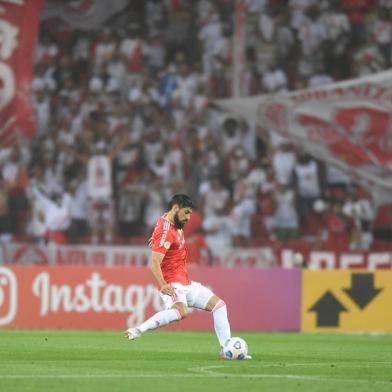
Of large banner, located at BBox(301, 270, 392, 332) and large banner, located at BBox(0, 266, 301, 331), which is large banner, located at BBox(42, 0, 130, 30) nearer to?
large banner, located at BBox(0, 266, 301, 331)

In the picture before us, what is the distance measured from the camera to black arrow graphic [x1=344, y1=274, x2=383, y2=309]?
23.3m

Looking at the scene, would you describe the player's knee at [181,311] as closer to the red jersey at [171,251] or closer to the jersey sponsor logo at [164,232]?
the red jersey at [171,251]

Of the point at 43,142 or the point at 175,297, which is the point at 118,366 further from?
the point at 43,142

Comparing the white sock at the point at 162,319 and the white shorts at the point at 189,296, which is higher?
the white shorts at the point at 189,296

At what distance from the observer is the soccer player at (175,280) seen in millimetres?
14562

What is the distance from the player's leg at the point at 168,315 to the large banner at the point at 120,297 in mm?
8322

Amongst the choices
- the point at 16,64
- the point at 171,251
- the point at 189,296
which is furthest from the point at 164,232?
the point at 16,64

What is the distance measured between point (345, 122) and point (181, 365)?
12.5m

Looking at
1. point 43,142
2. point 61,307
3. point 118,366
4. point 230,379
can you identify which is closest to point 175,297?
point 118,366

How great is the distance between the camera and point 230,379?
1178 centimetres

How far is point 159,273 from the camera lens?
Result: 1448 centimetres

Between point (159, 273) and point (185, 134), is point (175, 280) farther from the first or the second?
point (185, 134)

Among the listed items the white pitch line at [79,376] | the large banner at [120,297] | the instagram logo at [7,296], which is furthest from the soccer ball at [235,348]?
the instagram logo at [7,296]

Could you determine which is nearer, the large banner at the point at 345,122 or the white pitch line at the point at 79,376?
the white pitch line at the point at 79,376
